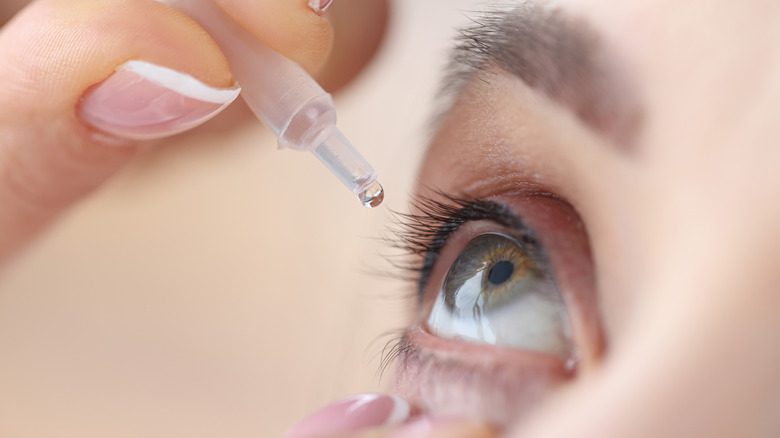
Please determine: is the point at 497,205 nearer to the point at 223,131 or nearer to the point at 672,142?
the point at 672,142

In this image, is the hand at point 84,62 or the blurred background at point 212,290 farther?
the blurred background at point 212,290

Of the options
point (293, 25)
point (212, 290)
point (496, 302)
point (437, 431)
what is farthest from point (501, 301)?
point (212, 290)

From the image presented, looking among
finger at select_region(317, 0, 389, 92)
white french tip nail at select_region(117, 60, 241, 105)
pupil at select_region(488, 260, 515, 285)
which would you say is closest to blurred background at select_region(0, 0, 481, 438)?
finger at select_region(317, 0, 389, 92)

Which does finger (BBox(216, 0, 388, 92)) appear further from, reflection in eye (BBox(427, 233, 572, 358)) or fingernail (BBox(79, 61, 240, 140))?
reflection in eye (BBox(427, 233, 572, 358))

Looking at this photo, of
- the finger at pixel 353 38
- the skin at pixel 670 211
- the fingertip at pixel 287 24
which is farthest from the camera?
the finger at pixel 353 38

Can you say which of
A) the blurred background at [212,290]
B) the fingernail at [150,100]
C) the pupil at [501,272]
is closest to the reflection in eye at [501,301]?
the pupil at [501,272]

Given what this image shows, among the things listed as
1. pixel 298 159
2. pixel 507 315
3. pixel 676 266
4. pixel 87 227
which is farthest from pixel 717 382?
pixel 87 227

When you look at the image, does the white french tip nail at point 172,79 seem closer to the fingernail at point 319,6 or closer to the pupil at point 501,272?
the fingernail at point 319,6
